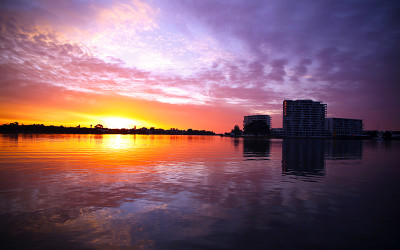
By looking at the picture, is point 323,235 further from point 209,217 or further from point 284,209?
point 209,217

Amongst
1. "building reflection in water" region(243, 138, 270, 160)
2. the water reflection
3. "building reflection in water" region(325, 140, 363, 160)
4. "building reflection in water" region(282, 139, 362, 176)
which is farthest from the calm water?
"building reflection in water" region(325, 140, 363, 160)

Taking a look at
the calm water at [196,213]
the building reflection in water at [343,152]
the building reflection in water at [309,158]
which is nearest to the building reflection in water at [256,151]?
the building reflection in water at [309,158]

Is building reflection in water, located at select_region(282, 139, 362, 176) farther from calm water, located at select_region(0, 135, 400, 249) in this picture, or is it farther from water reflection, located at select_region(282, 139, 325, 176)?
calm water, located at select_region(0, 135, 400, 249)

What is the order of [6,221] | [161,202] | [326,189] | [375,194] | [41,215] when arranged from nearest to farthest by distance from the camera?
[6,221] → [41,215] → [161,202] → [375,194] → [326,189]

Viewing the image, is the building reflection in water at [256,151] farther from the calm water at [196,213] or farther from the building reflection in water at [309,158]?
the calm water at [196,213]

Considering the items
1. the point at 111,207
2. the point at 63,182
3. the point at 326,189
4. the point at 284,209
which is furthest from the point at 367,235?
the point at 63,182

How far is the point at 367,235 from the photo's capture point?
7.43 m

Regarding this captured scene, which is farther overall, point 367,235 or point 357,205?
point 357,205

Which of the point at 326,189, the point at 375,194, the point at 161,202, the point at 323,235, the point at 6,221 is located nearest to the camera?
the point at 323,235

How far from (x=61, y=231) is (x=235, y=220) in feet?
19.8

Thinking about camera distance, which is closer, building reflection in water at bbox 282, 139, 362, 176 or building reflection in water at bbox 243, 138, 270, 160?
building reflection in water at bbox 282, 139, 362, 176

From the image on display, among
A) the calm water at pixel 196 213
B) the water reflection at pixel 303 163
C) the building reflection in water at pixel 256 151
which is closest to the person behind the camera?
the calm water at pixel 196 213

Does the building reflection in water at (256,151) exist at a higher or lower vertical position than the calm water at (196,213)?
lower

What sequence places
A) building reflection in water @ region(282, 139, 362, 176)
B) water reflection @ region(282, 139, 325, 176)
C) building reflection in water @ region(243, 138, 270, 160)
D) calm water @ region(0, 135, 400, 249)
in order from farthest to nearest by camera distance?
building reflection in water @ region(243, 138, 270, 160) → building reflection in water @ region(282, 139, 362, 176) → water reflection @ region(282, 139, 325, 176) → calm water @ region(0, 135, 400, 249)
